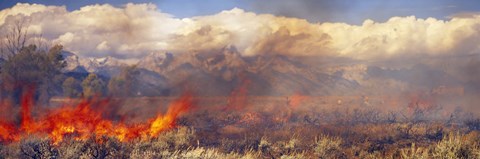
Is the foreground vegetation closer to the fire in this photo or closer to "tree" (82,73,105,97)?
the fire

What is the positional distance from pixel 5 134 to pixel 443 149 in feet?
105

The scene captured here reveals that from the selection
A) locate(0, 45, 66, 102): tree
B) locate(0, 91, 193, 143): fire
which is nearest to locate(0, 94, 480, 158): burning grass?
locate(0, 91, 193, 143): fire

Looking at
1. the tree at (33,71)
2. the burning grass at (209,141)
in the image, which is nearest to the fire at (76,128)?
the burning grass at (209,141)

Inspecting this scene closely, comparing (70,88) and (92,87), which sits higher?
(92,87)

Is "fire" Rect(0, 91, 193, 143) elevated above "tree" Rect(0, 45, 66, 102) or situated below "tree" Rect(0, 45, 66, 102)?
below

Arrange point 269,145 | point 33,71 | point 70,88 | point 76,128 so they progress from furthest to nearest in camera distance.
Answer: point 70,88
point 33,71
point 76,128
point 269,145

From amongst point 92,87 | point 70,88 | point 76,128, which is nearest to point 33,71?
point 70,88

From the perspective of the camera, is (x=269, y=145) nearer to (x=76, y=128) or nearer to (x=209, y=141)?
(x=209, y=141)

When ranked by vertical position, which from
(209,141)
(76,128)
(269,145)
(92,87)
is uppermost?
(92,87)

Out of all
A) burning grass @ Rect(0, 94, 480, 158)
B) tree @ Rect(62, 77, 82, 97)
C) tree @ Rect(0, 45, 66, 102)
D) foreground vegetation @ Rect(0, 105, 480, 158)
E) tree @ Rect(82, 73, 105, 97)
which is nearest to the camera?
foreground vegetation @ Rect(0, 105, 480, 158)

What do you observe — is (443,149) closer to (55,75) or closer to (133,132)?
(133,132)

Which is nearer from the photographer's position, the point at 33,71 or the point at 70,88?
the point at 33,71

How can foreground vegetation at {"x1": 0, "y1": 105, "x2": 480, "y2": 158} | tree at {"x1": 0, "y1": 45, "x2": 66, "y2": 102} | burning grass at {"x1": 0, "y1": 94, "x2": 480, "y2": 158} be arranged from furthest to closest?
tree at {"x1": 0, "y1": 45, "x2": 66, "y2": 102} → burning grass at {"x1": 0, "y1": 94, "x2": 480, "y2": 158} → foreground vegetation at {"x1": 0, "y1": 105, "x2": 480, "y2": 158}

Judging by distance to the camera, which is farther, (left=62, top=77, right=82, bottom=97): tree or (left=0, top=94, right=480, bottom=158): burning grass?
(left=62, top=77, right=82, bottom=97): tree
